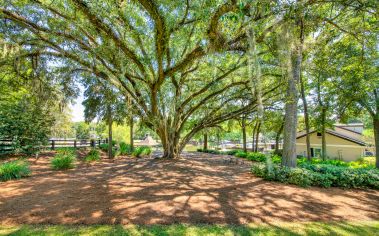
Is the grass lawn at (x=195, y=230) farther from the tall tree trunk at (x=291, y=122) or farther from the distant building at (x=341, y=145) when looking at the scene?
the distant building at (x=341, y=145)

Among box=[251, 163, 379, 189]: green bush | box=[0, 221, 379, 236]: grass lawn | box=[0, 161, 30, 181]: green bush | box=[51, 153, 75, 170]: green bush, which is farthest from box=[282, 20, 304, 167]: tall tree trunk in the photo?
box=[0, 161, 30, 181]: green bush

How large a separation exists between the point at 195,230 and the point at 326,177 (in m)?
5.19

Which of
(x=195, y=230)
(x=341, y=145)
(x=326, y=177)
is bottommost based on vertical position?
(x=195, y=230)

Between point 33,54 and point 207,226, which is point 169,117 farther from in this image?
point 207,226

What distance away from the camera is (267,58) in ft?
28.0

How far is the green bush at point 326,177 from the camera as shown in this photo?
620 centimetres

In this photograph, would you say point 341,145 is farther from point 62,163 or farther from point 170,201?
point 62,163

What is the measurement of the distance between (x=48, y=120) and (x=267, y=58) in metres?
11.6

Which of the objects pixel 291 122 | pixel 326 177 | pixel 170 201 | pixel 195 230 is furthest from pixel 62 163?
pixel 326 177

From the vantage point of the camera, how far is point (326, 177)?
248 inches

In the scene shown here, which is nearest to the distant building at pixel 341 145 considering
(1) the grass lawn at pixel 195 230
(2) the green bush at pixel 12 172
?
(1) the grass lawn at pixel 195 230

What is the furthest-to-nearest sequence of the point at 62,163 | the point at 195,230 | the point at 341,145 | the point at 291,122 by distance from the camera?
the point at 341,145
the point at 62,163
the point at 291,122
the point at 195,230

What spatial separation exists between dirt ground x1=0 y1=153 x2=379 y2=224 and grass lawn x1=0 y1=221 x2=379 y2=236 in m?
0.19

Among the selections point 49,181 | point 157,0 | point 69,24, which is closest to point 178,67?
point 157,0
